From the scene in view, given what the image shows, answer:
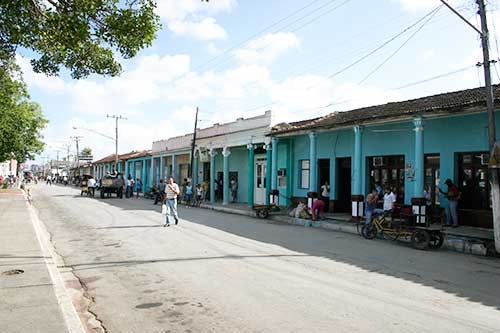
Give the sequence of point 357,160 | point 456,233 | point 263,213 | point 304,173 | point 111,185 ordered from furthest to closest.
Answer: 1. point 111,185
2. point 304,173
3. point 263,213
4. point 357,160
5. point 456,233

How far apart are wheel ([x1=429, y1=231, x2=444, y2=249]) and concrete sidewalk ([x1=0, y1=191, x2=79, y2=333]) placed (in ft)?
31.4

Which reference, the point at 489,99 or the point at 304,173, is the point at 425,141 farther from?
the point at 304,173

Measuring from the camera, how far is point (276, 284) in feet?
22.9

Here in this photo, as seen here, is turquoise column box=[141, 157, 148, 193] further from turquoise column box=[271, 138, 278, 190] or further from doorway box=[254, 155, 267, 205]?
turquoise column box=[271, 138, 278, 190]

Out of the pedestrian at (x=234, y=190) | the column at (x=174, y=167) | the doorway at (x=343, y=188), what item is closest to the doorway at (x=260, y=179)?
the pedestrian at (x=234, y=190)

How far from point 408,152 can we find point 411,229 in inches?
222

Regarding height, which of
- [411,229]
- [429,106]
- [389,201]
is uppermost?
[429,106]

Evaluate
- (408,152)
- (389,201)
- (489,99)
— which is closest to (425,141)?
(408,152)

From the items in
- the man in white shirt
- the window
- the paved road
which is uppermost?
the window

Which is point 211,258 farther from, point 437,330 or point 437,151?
point 437,151

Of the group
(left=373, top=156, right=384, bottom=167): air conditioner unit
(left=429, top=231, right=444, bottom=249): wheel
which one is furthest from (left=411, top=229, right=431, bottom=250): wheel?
(left=373, top=156, right=384, bottom=167): air conditioner unit

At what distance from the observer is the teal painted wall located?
48.0ft

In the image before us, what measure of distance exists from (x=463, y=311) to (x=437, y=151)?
36.5 ft

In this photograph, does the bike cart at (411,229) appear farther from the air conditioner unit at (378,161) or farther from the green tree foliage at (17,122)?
the green tree foliage at (17,122)
